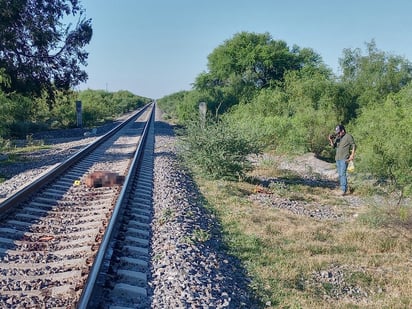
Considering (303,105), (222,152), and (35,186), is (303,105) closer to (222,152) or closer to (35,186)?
(222,152)

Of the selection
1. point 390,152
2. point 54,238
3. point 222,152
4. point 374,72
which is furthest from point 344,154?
point 374,72

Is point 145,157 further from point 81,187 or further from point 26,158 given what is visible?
point 81,187

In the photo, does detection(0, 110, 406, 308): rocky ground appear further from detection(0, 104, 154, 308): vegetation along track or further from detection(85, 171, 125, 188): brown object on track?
detection(85, 171, 125, 188): brown object on track

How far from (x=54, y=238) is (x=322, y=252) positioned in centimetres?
376

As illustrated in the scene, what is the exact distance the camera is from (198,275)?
197 inches

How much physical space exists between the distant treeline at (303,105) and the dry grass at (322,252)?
6.87ft

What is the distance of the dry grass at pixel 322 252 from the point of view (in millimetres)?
4953

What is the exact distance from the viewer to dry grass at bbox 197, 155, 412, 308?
4953 mm

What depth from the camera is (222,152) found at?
11.9 meters

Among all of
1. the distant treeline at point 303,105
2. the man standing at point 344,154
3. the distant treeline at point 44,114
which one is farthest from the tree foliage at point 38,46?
the man standing at point 344,154

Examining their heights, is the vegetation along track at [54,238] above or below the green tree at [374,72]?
below

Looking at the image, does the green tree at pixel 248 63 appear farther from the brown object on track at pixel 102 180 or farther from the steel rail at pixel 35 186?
the brown object on track at pixel 102 180

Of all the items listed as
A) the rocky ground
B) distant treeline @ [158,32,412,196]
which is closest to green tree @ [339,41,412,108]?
distant treeline @ [158,32,412,196]

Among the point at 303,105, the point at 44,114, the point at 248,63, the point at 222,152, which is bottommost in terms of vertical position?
the point at 222,152
